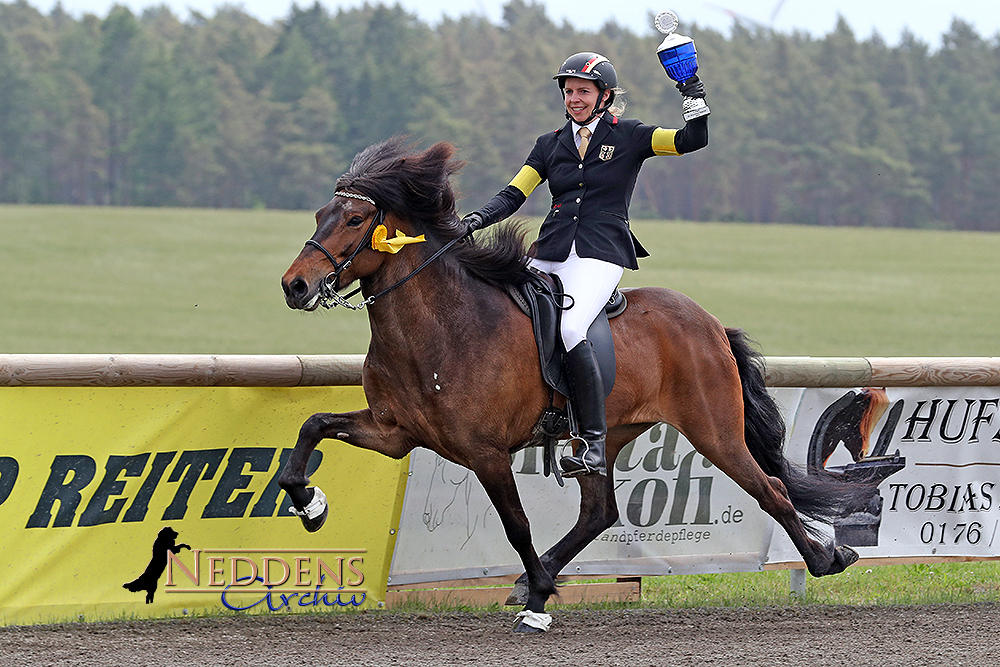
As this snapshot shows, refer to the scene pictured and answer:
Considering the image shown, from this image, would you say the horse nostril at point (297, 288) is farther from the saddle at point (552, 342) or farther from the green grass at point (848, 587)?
the green grass at point (848, 587)

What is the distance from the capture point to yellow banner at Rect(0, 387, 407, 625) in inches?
203

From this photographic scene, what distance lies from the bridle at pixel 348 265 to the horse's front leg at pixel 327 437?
531 mm

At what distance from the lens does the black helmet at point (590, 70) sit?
5340mm

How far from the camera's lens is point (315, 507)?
5.06m

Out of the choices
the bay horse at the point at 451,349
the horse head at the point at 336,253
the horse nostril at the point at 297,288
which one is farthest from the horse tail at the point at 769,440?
the horse nostril at the point at 297,288

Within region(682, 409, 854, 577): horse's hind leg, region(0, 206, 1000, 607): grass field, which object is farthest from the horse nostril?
region(0, 206, 1000, 607): grass field

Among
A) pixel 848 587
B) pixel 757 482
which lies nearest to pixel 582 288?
pixel 757 482

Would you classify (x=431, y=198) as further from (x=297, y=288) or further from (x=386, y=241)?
(x=297, y=288)

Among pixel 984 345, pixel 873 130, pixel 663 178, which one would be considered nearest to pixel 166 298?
pixel 984 345

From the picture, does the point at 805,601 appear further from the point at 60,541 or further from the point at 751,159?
the point at 751,159

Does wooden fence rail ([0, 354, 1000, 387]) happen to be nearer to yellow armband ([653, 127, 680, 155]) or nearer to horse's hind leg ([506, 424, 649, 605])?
horse's hind leg ([506, 424, 649, 605])

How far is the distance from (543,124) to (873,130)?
2624 centimetres

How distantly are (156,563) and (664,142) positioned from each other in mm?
3058

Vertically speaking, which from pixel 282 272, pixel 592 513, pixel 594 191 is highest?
pixel 594 191
